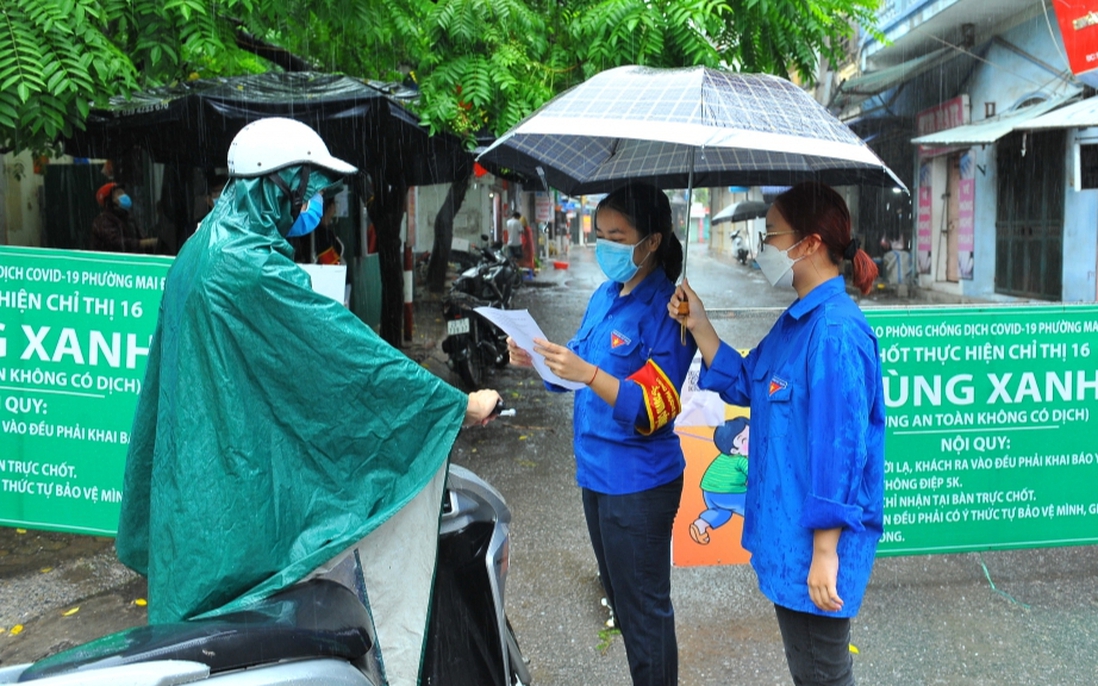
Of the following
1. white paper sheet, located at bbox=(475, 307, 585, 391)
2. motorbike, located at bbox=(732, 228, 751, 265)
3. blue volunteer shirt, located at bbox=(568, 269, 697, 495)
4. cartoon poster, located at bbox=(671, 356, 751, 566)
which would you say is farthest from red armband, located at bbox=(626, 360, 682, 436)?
motorbike, located at bbox=(732, 228, 751, 265)

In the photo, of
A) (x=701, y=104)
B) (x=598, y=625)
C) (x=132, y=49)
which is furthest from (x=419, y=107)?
(x=701, y=104)

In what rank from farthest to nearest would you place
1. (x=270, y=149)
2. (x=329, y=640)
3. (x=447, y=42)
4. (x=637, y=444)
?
(x=447, y=42) → (x=637, y=444) → (x=270, y=149) → (x=329, y=640)

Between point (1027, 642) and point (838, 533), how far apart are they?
220cm

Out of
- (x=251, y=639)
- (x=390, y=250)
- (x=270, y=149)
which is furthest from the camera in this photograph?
(x=390, y=250)

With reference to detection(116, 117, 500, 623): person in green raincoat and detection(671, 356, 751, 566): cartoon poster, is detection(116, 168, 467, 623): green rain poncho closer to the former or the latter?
detection(116, 117, 500, 623): person in green raincoat

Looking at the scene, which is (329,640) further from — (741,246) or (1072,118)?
(741,246)

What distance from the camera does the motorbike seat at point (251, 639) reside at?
1761mm

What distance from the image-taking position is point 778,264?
2.48m

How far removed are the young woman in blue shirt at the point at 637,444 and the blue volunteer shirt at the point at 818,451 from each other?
0.36 m

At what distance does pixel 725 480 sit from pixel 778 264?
2.00 meters

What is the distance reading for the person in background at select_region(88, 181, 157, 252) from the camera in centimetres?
848

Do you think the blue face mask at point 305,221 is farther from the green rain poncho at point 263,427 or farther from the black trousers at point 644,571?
the black trousers at point 644,571

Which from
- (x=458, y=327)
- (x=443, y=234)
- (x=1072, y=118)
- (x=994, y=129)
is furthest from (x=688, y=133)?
(x=443, y=234)

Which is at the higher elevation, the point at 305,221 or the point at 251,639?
the point at 305,221
